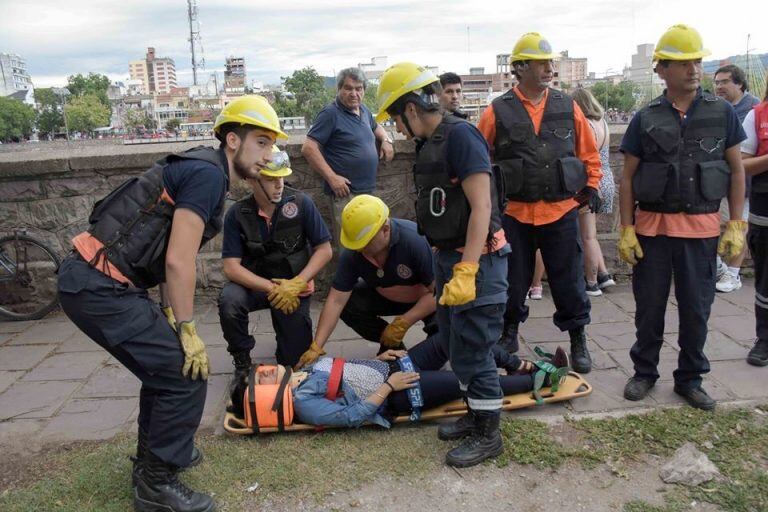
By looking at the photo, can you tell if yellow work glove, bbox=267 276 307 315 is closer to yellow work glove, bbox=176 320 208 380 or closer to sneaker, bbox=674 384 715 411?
yellow work glove, bbox=176 320 208 380

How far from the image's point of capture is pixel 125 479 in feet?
9.42

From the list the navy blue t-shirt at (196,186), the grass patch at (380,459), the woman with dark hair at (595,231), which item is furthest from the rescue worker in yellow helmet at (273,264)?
the woman with dark hair at (595,231)

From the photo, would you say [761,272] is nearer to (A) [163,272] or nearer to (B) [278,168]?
(B) [278,168]

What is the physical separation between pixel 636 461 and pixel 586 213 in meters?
2.92

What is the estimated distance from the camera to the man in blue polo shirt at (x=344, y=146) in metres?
5.03

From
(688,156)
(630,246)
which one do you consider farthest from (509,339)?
(688,156)

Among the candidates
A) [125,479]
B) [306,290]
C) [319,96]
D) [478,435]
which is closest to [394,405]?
[478,435]

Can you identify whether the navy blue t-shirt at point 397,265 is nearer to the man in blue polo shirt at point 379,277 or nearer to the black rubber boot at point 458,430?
the man in blue polo shirt at point 379,277

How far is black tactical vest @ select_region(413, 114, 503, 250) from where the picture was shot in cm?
273

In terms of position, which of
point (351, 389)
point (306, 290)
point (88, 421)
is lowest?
point (88, 421)

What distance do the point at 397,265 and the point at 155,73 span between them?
206403mm

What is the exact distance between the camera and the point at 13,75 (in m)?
148

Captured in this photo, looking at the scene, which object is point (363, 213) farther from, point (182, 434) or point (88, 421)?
point (88, 421)

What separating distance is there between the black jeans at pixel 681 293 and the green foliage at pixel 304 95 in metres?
61.4
